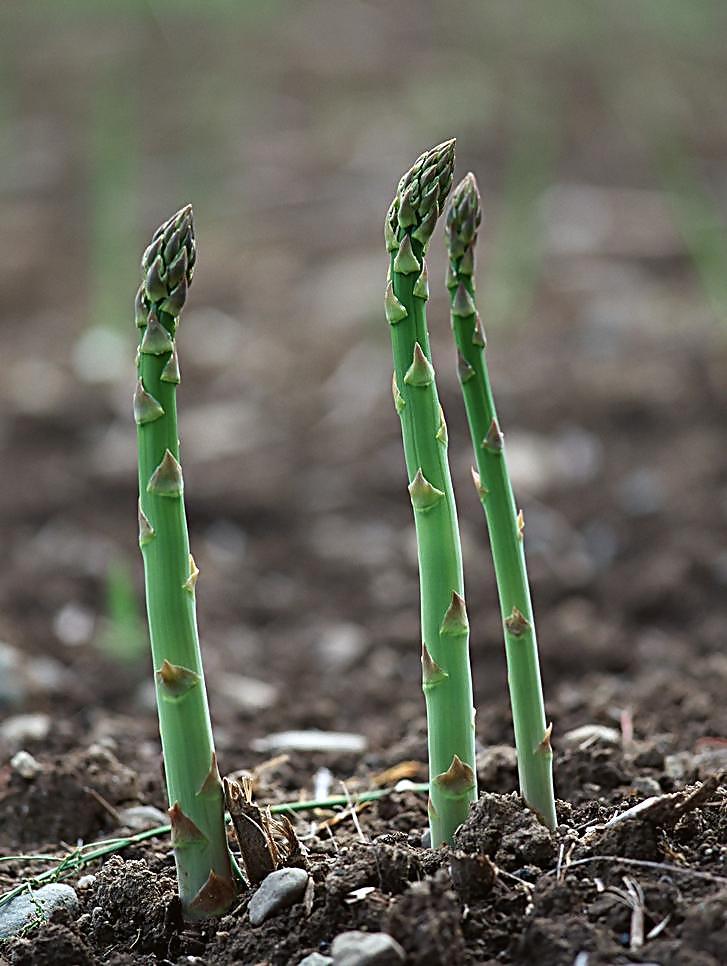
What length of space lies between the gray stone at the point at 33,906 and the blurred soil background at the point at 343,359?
11.8 inches

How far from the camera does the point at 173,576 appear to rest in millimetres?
1527

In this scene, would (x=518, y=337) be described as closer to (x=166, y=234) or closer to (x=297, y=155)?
(x=297, y=155)

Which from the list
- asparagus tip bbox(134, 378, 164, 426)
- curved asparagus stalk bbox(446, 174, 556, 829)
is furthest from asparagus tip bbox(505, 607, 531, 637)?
asparagus tip bbox(134, 378, 164, 426)

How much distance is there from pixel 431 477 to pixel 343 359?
325 centimetres

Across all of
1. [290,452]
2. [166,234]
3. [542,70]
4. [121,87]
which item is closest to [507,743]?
[166,234]

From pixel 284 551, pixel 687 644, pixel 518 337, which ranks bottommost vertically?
pixel 687 644

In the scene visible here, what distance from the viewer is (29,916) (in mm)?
1681

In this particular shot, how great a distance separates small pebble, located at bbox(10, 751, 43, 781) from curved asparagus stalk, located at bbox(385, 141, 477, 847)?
2.64 feet

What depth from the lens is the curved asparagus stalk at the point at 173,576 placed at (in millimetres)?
1505

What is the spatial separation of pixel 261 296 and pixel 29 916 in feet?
12.6

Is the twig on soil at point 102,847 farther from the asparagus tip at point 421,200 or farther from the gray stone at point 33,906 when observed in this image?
the asparagus tip at point 421,200

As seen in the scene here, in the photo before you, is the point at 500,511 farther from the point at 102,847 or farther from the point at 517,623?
the point at 102,847

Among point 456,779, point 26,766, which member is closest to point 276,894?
point 456,779

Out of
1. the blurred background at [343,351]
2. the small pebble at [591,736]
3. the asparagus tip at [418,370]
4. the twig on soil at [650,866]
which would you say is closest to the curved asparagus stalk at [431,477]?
the asparagus tip at [418,370]
